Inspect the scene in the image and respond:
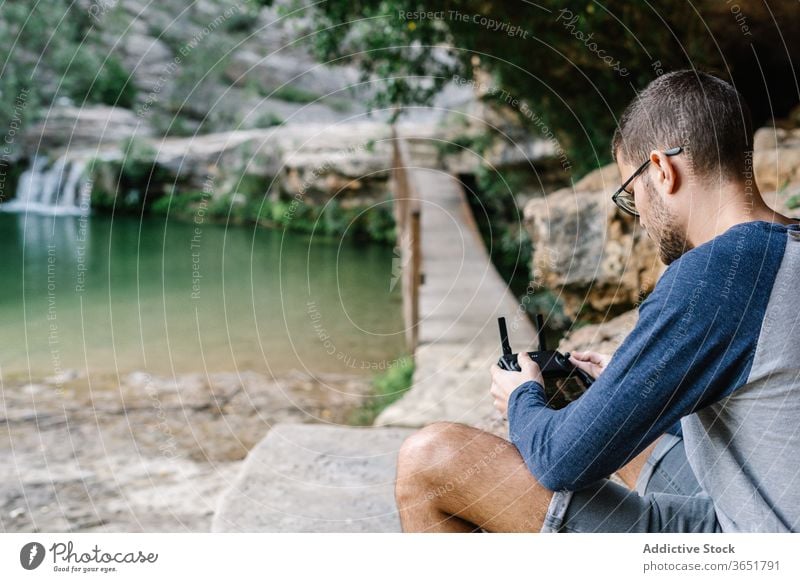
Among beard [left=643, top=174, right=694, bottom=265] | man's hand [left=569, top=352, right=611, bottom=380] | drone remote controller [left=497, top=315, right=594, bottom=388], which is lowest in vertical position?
man's hand [left=569, top=352, right=611, bottom=380]

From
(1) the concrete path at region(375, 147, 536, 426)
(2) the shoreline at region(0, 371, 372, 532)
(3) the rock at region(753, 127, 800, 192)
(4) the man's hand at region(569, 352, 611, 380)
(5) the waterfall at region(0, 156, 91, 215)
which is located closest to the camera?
(4) the man's hand at region(569, 352, 611, 380)

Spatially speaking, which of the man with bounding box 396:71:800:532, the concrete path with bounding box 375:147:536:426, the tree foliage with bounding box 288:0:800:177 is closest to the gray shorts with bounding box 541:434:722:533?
the man with bounding box 396:71:800:532

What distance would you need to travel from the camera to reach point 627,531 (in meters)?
1.34

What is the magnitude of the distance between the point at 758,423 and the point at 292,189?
10.1m

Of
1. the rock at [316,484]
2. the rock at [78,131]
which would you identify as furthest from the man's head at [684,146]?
the rock at [78,131]

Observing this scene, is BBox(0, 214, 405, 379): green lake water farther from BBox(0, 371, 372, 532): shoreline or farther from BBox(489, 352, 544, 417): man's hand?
BBox(489, 352, 544, 417): man's hand

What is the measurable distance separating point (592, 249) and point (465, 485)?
250cm

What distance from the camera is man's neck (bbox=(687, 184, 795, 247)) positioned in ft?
4.09

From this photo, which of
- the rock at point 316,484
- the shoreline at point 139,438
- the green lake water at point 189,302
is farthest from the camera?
the green lake water at point 189,302

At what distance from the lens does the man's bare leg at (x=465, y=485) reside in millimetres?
1337

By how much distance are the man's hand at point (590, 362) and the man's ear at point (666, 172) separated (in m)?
0.40

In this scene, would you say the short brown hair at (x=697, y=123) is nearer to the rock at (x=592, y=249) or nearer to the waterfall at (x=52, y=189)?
the rock at (x=592, y=249)

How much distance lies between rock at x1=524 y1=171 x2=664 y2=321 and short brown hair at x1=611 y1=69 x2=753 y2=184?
205 centimetres

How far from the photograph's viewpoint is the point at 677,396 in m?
1.12
